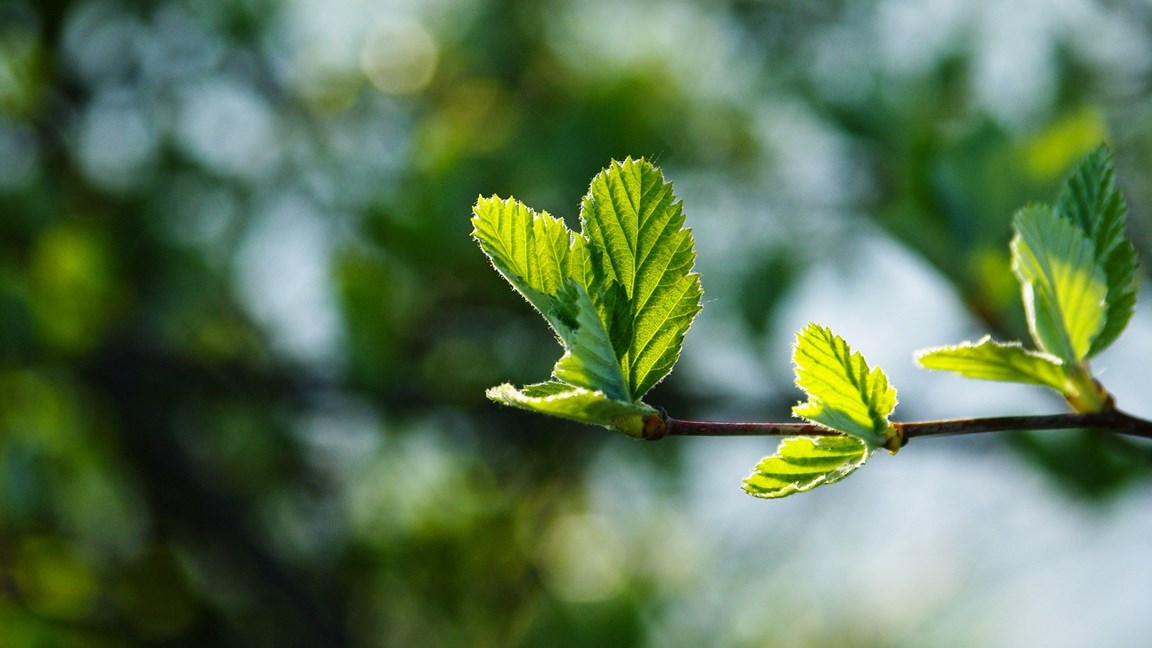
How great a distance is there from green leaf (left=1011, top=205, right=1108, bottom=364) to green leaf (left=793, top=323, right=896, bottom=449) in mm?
80

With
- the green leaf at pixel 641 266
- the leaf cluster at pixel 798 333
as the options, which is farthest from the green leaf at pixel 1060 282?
the green leaf at pixel 641 266

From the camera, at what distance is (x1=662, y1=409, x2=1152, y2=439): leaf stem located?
32 cm

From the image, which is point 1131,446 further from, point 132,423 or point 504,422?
point 132,423

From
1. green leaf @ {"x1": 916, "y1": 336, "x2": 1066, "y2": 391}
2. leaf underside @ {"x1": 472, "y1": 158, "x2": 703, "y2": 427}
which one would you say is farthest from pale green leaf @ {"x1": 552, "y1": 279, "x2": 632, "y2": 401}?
green leaf @ {"x1": 916, "y1": 336, "x2": 1066, "y2": 391}

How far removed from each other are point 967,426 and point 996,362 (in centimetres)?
6

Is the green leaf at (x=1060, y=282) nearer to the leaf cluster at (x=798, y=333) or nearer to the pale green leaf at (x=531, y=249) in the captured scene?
the leaf cluster at (x=798, y=333)

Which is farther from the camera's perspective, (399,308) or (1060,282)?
(399,308)

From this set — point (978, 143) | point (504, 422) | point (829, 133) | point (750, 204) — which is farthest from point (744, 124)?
point (978, 143)

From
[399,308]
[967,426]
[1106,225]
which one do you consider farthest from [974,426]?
[399,308]

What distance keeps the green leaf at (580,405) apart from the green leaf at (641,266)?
3 centimetres

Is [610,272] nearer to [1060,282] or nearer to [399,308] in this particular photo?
[1060,282]

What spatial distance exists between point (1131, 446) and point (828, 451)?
→ 23.2 inches

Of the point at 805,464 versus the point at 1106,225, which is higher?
the point at 1106,225

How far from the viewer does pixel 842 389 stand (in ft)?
1.18
